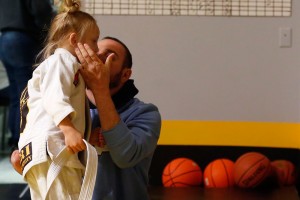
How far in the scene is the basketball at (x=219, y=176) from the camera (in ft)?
13.5

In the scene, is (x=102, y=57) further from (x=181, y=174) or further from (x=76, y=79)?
(x=181, y=174)

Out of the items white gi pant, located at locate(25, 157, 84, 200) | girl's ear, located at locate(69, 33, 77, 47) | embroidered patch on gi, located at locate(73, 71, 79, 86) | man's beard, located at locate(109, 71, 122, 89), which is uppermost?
girl's ear, located at locate(69, 33, 77, 47)

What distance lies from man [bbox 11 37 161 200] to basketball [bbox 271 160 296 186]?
2.42 metres

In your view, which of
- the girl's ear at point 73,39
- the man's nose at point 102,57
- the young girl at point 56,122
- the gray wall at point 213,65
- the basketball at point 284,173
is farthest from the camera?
the gray wall at point 213,65

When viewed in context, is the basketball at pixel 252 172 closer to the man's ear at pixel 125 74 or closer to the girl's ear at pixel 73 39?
the man's ear at pixel 125 74

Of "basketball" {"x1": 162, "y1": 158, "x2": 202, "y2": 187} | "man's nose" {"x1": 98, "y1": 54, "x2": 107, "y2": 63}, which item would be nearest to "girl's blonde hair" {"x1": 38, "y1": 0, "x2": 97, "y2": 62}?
"man's nose" {"x1": 98, "y1": 54, "x2": 107, "y2": 63}

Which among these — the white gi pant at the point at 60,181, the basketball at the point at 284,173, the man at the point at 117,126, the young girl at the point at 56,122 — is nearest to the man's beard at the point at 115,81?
the man at the point at 117,126

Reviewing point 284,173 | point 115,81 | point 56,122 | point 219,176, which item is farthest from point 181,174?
point 56,122

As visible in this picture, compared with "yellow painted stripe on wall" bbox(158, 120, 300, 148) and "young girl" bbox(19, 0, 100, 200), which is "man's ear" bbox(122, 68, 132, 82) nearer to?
"young girl" bbox(19, 0, 100, 200)

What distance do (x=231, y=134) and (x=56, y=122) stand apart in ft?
9.76

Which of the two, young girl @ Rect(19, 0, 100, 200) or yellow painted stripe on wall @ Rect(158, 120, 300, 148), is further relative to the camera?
yellow painted stripe on wall @ Rect(158, 120, 300, 148)

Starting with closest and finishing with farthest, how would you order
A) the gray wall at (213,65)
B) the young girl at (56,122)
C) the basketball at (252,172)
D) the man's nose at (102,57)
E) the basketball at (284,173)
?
the young girl at (56,122)
the man's nose at (102,57)
the basketball at (252,172)
the basketball at (284,173)
the gray wall at (213,65)

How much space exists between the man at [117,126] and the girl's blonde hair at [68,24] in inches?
3.6

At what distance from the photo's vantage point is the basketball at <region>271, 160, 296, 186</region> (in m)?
4.23
